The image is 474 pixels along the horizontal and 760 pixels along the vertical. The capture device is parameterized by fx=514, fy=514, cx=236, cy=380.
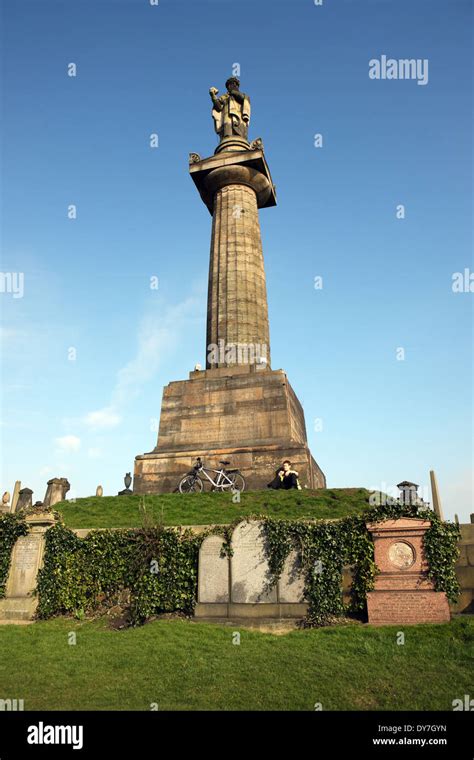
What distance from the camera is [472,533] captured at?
10148mm

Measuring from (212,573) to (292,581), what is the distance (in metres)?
1.59

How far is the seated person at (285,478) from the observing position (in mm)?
15492

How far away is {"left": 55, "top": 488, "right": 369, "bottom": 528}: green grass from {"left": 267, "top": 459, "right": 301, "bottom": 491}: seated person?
2.53ft

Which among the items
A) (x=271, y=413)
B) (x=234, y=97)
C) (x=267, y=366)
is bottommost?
(x=271, y=413)

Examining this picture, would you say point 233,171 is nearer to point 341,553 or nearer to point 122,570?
point 122,570

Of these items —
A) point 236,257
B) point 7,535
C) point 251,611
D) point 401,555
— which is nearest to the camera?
point 401,555

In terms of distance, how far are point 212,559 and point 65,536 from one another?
3.48 meters

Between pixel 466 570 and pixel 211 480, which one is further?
pixel 211 480

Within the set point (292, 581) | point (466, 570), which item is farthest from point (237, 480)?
point (466, 570)

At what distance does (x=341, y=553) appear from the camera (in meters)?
9.85

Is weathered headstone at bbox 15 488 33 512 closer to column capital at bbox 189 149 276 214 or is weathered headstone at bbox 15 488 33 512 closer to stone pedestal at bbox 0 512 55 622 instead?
stone pedestal at bbox 0 512 55 622

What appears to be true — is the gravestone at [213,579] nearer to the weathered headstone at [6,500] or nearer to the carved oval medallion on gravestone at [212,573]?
the carved oval medallion on gravestone at [212,573]

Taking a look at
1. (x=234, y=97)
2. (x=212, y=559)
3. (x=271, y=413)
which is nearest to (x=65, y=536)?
(x=212, y=559)
